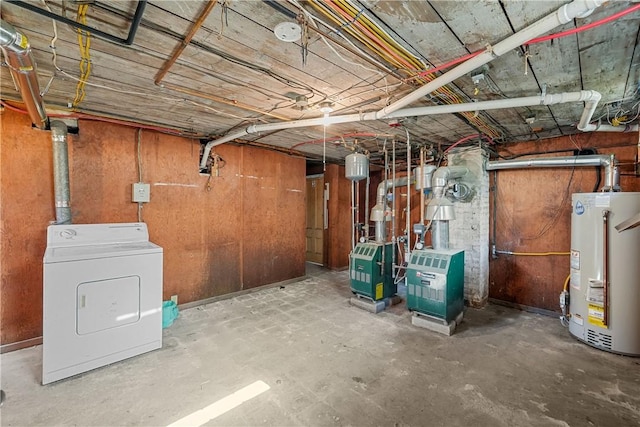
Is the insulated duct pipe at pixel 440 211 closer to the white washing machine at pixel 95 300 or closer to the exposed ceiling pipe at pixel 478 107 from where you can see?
the exposed ceiling pipe at pixel 478 107

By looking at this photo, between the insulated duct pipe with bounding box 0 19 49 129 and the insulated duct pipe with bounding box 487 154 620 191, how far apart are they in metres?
4.74

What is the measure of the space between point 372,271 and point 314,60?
268 cm

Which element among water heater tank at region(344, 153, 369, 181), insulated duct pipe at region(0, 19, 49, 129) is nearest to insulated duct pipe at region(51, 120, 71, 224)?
insulated duct pipe at region(0, 19, 49, 129)

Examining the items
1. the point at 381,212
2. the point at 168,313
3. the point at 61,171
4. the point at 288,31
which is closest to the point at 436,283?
the point at 381,212

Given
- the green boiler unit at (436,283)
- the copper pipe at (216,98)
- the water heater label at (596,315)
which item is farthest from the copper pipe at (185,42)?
the water heater label at (596,315)

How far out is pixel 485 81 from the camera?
215 centimetres

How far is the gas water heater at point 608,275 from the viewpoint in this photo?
8.64 feet

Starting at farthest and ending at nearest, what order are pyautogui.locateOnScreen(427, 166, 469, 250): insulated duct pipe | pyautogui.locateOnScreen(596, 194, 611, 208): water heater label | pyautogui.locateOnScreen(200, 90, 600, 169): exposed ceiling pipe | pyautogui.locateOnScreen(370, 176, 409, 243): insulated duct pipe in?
pyautogui.locateOnScreen(370, 176, 409, 243): insulated duct pipe → pyautogui.locateOnScreen(427, 166, 469, 250): insulated duct pipe → pyautogui.locateOnScreen(596, 194, 611, 208): water heater label → pyautogui.locateOnScreen(200, 90, 600, 169): exposed ceiling pipe

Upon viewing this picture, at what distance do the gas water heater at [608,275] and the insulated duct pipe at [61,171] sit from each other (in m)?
5.45

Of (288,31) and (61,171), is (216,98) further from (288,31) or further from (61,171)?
(61,171)

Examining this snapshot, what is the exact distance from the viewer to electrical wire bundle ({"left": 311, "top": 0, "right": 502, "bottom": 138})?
4.53ft

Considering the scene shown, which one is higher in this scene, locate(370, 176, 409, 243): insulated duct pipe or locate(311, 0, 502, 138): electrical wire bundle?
locate(311, 0, 502, 138): electrical wire bundle

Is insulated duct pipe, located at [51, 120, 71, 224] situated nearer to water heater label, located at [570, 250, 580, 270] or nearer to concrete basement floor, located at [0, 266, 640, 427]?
concrete basement floor, located at [0, 266, 640, 427]

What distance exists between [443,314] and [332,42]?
289cm
